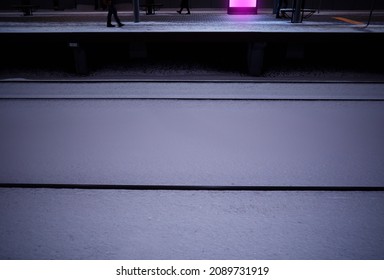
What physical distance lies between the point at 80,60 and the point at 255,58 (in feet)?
9.04

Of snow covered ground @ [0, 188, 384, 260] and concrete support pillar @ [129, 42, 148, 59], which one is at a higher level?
concrete support pillar @ [129, 42, 148, 59]

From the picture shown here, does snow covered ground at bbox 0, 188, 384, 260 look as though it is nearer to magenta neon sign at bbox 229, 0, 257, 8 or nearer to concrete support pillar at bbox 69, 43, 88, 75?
concrete support pillar at bbox 69, 43, 88, 75

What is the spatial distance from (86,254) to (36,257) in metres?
0.26

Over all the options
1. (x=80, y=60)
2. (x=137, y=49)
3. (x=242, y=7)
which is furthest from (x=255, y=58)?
(x=242, y=7)

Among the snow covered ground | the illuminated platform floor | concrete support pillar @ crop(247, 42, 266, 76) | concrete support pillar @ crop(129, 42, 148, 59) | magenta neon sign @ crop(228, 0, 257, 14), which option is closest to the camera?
the snow covered ground

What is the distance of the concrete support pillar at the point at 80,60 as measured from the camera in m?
4.85

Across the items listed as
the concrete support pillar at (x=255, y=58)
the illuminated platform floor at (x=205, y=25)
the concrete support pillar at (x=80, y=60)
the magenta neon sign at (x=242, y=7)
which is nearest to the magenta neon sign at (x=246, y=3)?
the magenta neon sign at (x=242, y=7)

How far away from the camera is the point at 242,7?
8844 millimetres

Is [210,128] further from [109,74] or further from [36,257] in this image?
[109,74]

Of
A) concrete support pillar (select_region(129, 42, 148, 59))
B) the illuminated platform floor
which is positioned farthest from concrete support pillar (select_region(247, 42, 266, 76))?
concrete support pillar (select_region(129, 42, 148, 59))

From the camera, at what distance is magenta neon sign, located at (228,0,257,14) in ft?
28.9

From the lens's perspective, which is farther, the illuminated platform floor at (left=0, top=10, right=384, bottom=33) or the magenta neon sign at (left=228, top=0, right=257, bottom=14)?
the magenta neon sign at (left=228, top=0, right=257, bottom=14)

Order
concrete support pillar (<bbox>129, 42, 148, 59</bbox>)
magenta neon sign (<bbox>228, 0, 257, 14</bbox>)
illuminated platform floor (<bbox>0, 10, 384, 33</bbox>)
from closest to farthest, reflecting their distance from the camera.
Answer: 1. illuminated platform floor (<bbox>0, 10, 384, 33</bbox>)
2. concrete support pillar (<bbox>129, 42, 148, 59</bbox>)
3. magenta neon sign (<bbox>228, 0, 257, 14</bbox>)

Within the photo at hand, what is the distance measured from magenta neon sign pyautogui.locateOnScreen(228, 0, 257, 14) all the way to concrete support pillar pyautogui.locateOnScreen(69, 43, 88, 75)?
18.1 ft
